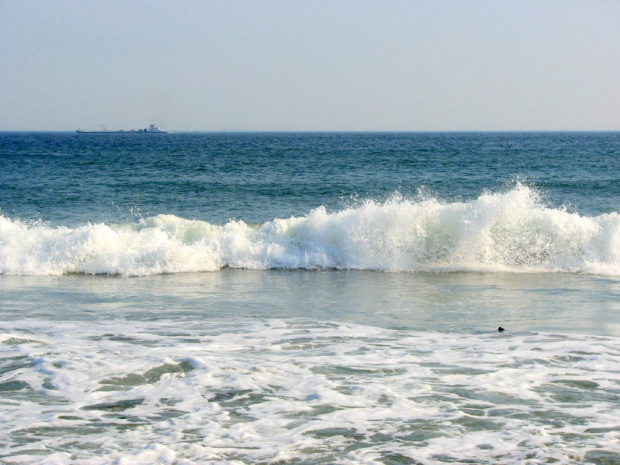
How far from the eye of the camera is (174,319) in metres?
9.02

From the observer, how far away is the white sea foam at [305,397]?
4879 mm

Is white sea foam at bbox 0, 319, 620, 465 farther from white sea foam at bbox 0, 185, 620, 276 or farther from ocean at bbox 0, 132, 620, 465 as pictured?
white sea foam at bbox 0, 185, 620, 276

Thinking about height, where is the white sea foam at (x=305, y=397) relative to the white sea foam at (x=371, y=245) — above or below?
below

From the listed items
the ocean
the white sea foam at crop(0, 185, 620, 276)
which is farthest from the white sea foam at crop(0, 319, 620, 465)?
the white sea foam at crop(0, 185, 620, 276)

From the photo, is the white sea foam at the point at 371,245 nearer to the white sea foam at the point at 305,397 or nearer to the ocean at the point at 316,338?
the ocean at the point at 316,338

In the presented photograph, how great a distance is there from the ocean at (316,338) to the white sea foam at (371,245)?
1.7 inches

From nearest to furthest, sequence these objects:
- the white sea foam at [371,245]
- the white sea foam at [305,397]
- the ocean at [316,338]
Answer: the white sea foam at [305,397]
the ocean at [316,338]
the white sea foam at [371,245]

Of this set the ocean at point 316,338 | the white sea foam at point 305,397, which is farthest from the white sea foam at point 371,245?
the white sea foam at point 305,397

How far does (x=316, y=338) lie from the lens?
7.97 meters

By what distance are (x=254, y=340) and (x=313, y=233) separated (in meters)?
7.54

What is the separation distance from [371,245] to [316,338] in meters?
6.77

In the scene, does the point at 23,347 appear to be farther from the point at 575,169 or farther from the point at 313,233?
the point at 575,169

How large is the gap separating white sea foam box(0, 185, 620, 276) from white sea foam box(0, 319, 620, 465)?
18.5ft

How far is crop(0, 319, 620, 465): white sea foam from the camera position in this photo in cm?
488
